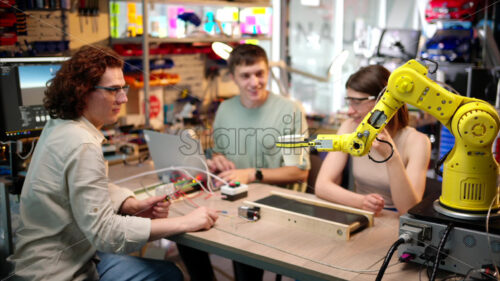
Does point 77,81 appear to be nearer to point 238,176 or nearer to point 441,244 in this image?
point 238,176

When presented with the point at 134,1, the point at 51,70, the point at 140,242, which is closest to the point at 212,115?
the point at 134,1

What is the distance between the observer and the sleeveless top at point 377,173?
6.79ft

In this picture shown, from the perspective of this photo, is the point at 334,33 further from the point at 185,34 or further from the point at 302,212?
the point at 302,212

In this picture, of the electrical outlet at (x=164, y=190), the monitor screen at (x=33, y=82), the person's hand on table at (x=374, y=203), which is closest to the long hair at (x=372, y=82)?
the person's hand on table at (x=374, y=203)

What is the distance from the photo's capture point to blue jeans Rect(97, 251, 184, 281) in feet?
6.20

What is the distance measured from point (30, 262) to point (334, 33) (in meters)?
4.37

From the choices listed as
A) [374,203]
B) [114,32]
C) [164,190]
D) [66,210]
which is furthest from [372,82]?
[114,32]

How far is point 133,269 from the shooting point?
191cm

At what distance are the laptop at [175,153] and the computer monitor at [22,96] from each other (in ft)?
1.64

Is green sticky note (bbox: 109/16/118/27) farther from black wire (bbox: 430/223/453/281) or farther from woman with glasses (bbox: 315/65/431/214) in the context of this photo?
black wire (bbox: 430/223/453/281)

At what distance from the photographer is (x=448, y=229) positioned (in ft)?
4.28

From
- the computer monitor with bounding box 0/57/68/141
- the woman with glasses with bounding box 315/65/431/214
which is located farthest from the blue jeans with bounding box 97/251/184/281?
the woman with glasses with bounding box 315/65/431/214

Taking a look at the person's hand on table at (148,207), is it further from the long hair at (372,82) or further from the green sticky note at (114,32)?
the green sticky note at (114,32)

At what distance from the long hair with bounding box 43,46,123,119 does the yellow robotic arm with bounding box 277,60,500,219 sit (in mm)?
723
